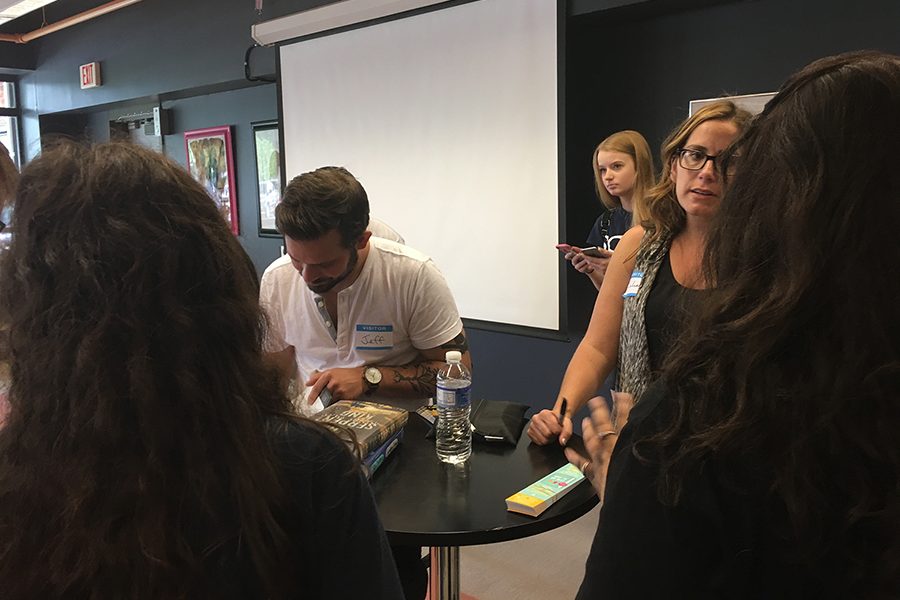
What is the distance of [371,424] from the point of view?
1448 millimetres

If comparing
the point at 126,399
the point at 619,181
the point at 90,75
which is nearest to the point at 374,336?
the point at 126,399

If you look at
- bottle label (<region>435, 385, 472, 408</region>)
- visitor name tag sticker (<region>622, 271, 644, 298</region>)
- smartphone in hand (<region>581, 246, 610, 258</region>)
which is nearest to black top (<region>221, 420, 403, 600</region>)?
bottle label (<region>435, 385, 472, 408</region>)

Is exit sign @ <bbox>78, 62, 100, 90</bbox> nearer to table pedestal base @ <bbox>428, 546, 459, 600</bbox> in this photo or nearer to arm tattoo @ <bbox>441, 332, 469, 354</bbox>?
arm tattoo @ <bbox>441, 332, 469, 354</bbox>

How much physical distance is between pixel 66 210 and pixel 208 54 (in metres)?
4.76

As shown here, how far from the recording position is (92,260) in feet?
2.18

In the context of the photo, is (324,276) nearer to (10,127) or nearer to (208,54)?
(208,54)

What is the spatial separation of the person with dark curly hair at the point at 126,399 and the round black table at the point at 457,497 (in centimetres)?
55

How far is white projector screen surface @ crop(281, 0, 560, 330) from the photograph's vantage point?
327 centimetres

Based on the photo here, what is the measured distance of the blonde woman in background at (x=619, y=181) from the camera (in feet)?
9.47

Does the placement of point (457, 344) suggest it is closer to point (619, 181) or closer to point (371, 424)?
point (371, 424)

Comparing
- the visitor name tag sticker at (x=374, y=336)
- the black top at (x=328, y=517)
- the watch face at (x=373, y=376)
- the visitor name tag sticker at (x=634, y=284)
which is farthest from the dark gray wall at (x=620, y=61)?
the black top at (x=328, y=517)

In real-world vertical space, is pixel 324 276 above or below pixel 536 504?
above

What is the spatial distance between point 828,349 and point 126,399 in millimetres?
684

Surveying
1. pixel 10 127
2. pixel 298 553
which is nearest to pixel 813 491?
pixel 298 553
